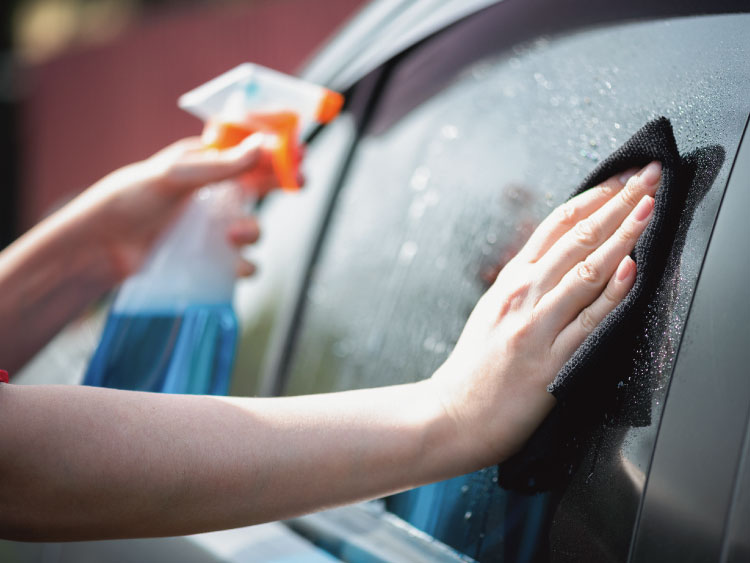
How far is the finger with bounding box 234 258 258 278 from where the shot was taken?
148 cm

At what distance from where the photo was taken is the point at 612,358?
2.64 ft

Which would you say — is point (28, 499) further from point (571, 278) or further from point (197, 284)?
point (197, 284)

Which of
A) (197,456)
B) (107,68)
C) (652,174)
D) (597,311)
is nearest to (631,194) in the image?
(652,174)

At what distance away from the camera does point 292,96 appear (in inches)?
53.4

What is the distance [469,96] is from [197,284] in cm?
60

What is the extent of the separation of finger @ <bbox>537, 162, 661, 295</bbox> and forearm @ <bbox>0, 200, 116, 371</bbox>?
3.48 feet

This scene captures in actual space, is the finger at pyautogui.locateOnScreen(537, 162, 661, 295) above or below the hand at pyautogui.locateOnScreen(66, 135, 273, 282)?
below

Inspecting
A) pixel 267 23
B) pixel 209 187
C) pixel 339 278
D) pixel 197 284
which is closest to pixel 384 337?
pixel 339 278

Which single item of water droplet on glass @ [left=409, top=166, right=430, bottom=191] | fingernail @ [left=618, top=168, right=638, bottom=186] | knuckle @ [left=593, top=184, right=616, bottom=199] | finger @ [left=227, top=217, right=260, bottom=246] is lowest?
knuckle @ [left=593, top=184, right=616, bottom=199]

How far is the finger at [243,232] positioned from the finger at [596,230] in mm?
782

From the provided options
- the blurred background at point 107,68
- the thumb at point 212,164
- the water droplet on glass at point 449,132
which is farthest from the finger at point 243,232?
the blurred background at point 107,68

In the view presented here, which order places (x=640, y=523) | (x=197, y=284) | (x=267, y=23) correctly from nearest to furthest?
(x=640, y=523) < (x=197, y=284) < (x=267, y=23)

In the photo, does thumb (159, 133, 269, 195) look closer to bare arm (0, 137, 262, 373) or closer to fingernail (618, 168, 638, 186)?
bare arm (0, 137, 262, 373)

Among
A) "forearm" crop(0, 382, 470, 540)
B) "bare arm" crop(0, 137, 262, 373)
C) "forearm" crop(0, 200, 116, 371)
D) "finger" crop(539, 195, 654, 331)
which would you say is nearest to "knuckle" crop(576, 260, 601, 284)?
"finger" crop(539, 195, 654, 331)
